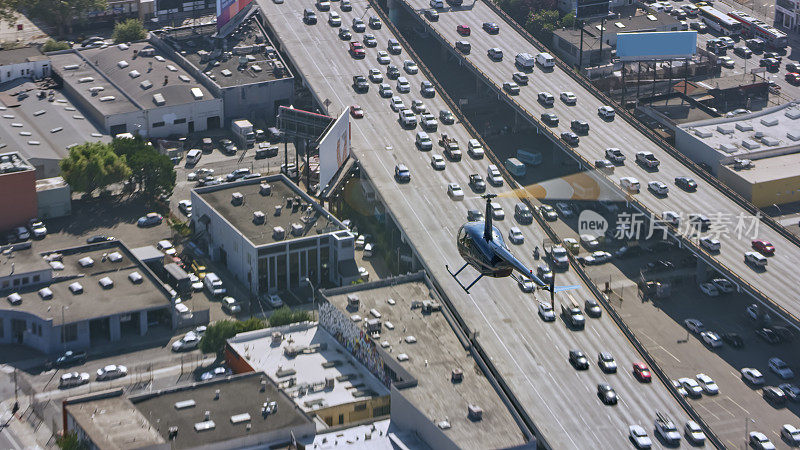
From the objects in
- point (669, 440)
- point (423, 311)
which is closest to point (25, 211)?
point (423, 311)

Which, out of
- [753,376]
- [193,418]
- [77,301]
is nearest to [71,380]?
[77,301]

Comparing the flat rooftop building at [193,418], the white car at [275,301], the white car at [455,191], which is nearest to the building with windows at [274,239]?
the white car at [275,301]

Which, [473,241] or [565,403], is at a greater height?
[473,241]

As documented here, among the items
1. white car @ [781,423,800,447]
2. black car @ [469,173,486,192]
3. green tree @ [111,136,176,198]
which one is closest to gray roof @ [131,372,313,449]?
white car @ [781,423,800,447]

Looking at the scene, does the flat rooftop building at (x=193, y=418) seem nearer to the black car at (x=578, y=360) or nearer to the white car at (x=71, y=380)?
the white car at (x=71, y=380)

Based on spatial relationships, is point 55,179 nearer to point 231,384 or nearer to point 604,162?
point 231,384

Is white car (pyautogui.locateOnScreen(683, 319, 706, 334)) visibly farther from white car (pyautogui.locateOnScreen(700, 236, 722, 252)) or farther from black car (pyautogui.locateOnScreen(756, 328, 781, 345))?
white car (pyautogui.locateOnScreen(700, 236, 722, 252))

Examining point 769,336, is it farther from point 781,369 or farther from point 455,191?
point 455,191
